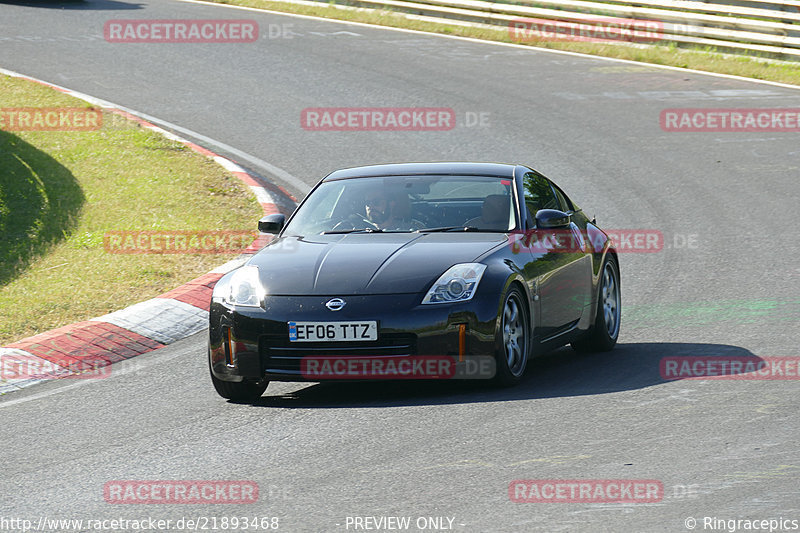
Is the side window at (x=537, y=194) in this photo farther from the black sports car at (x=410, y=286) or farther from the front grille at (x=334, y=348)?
the front grille at (x=334, y=348)

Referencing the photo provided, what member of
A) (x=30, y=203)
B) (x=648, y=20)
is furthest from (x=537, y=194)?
(x=648, y=20)

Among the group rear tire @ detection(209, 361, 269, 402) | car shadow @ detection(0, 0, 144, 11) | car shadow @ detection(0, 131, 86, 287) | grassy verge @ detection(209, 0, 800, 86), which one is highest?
rear tire @ detection(209, 361, 269, 402)

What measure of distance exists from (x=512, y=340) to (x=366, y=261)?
3.25 feet

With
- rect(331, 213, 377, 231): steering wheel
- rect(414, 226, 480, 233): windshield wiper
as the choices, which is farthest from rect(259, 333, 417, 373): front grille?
rect(331, 213, 377, 231): steering wheel

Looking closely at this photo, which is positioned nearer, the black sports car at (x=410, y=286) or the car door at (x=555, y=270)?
the black sports car at (x=410, y=286)

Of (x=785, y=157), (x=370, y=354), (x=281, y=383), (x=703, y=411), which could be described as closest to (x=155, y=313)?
(x=281, y=383)

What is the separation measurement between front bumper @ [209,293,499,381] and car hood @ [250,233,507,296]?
9 cm

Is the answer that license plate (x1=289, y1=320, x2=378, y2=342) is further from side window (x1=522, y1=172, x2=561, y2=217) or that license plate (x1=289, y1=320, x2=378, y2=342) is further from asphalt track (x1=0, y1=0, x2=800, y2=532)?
side window (x1=522, y1=172, x2=561, y2=217)

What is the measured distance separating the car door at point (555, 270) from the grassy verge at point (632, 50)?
13.4 metres

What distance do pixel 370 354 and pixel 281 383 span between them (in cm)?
121

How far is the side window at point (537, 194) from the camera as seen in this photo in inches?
337

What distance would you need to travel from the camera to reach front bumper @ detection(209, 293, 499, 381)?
698cm

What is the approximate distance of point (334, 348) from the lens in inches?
276

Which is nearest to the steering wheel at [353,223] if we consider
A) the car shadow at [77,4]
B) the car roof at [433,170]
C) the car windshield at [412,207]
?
the car windshield at [412,207]
